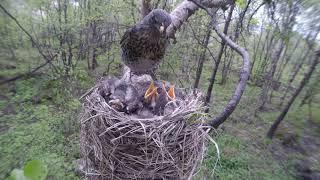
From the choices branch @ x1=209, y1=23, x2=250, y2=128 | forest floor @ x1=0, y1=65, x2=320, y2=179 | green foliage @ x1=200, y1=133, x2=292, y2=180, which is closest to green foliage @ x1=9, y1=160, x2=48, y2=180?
branch @ x1=209, y1=23, x2=250, y2=128

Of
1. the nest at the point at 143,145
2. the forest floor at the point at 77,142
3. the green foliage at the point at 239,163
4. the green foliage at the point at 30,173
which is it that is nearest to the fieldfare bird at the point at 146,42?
the nest at the point at 143,145

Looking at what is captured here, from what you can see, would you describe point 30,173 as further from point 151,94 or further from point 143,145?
point 151,94

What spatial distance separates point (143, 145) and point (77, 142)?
4.43m

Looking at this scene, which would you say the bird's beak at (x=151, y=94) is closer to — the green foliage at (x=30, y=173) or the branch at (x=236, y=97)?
the branch at (x=236, y=97)

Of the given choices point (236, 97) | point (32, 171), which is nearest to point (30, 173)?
point (32, 171)

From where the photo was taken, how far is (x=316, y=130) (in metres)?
2.37

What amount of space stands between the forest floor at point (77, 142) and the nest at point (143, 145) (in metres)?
1.39

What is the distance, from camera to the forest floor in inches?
141

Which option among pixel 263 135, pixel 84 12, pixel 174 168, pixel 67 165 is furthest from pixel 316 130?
pixel 84 12

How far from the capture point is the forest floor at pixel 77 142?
11.8 feet

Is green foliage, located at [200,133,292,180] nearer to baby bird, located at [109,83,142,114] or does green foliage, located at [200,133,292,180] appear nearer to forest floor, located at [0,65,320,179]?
forest floor, located at [0,65,320,179]

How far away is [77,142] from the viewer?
5637 millimetres

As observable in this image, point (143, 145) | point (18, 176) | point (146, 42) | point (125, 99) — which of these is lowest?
point (143, 145)

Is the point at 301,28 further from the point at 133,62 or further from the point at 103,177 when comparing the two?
the point at 103,177
